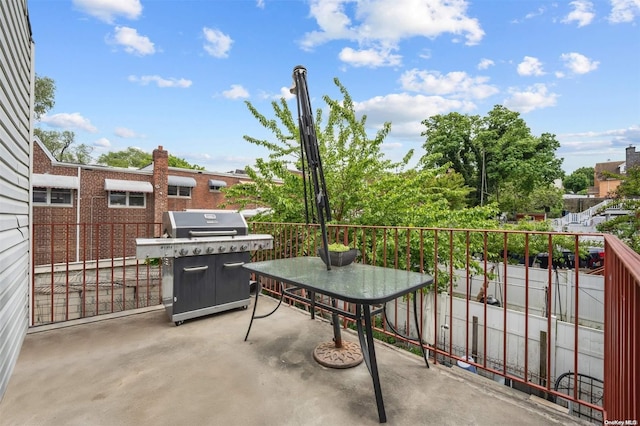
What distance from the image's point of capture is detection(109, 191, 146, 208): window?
49.1 ft

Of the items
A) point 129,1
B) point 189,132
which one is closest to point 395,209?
point 129,1

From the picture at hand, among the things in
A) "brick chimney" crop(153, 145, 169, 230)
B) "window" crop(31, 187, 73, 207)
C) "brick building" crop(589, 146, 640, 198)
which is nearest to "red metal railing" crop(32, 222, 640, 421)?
"window" crop(31, 187, 73, 207)

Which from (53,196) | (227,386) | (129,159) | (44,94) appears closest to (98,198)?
(53,196)

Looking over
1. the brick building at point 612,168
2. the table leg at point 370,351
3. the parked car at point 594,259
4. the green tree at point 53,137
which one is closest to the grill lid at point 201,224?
the table leg at point 370,351

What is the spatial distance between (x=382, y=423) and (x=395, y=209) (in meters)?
5.13

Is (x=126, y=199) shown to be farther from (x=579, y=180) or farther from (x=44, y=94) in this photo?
(x=579, y=180)

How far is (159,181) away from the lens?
15.6 metres

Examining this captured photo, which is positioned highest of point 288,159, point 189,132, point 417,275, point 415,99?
point 415,99

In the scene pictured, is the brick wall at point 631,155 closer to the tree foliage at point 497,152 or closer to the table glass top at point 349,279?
the tree foliage at point 497,152

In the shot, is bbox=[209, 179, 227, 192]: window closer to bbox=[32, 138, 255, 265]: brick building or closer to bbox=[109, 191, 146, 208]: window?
bbox=[32, 138, 255, 265]: brick building

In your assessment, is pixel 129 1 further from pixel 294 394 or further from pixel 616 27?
pixel 616 27

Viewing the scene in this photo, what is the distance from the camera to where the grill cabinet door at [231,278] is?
3158 millimetres

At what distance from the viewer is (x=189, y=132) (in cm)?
1471

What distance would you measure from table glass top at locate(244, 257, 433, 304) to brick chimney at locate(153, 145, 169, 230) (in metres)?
15.4
